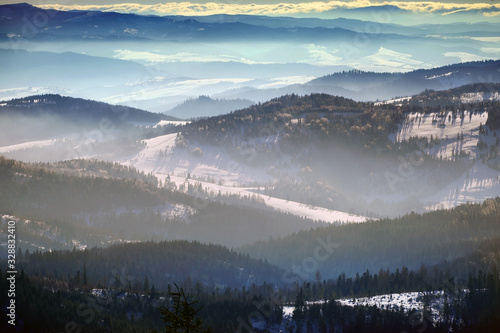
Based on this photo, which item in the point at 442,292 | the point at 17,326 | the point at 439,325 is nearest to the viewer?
the point at 17,326

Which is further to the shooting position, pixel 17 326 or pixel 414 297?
pixel 414 297

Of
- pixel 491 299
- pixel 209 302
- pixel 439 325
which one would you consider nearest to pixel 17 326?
pixel 209 302

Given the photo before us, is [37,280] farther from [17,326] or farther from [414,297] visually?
[414,297]

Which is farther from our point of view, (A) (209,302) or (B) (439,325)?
(A) (209,302)

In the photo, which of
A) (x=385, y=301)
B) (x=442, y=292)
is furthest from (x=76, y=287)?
(x=442, y=292)

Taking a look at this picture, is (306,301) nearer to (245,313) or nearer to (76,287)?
(245,313)

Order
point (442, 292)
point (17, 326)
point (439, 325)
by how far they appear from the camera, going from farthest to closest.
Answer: point (442, 292) < point (439, 325) < point (17, 326)

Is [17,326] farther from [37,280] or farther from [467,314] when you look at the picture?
[467,314]
